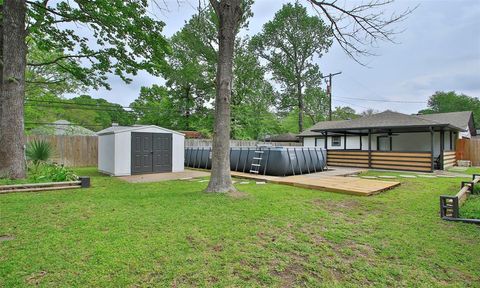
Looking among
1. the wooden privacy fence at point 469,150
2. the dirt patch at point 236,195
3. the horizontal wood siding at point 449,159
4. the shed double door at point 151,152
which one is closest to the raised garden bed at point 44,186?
the shed double door at point 151,152

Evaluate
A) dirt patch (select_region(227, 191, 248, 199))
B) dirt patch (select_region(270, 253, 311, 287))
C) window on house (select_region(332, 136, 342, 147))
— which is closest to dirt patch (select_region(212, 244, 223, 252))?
dirt patch (select_region(270, 253, 311, 287))

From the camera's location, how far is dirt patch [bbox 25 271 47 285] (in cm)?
203

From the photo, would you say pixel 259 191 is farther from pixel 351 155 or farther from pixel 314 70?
pixel 314 70

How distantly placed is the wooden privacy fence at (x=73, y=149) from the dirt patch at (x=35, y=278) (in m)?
13.1

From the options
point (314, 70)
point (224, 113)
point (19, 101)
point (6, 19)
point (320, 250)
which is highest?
point (314, 70)

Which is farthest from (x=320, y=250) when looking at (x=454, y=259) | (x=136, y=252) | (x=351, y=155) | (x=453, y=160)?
(x=453, y=160)

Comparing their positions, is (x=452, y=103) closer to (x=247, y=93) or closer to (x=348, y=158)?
(x=247, y=93)

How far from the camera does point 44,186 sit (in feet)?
20.8

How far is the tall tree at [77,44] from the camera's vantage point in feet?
21.8

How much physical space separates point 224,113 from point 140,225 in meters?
3.01

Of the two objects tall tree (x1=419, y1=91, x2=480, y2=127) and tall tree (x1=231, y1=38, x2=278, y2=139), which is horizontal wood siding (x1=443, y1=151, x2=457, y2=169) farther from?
tall tree (x1=419, y1=91, x2=480, y2=127)

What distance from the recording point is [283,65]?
77.5 feet

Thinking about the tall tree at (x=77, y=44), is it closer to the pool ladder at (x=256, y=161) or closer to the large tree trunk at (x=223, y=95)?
the large tree trunk at (x=223, y=95)

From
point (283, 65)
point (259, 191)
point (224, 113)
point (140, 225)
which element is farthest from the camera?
point (283, 65)
